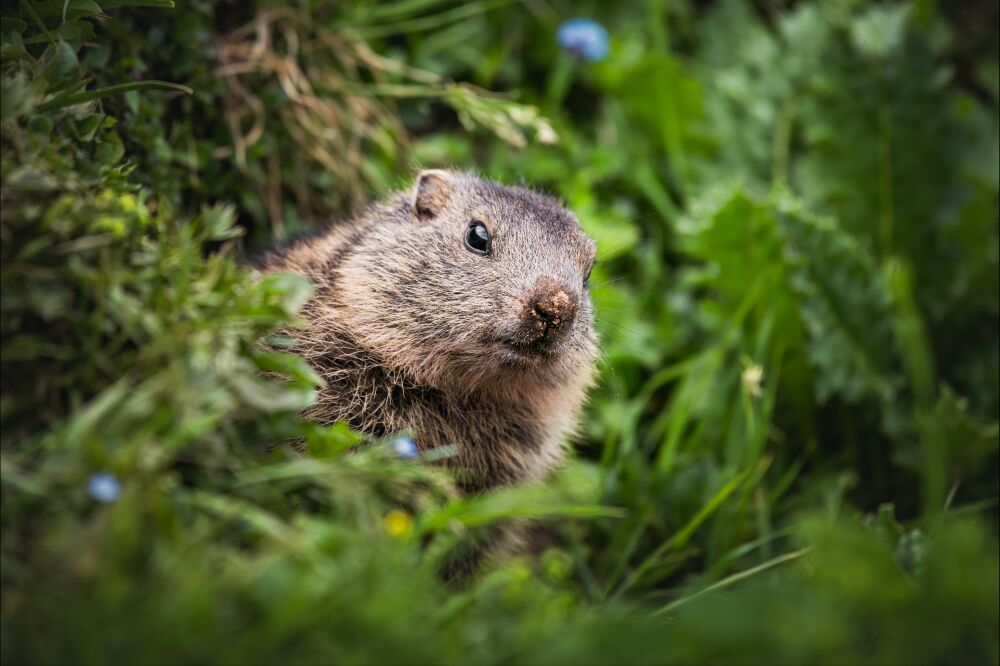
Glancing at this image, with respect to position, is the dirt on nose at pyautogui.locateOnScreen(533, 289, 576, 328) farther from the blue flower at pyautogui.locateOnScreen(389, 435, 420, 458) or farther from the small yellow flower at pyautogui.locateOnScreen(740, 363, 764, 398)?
the small yellow flower at pyautogui.locateOnScreen(740, 363, 764, 398)

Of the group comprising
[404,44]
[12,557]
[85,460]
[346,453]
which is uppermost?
[404,44]

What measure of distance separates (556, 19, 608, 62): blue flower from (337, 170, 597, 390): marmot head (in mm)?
2230

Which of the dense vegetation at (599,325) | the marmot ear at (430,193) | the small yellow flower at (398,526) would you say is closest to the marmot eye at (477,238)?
the marmot ear at (430,193)

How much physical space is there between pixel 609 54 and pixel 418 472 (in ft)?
16.0

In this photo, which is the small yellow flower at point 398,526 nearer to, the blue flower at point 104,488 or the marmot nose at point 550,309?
the blue flower at point 104,488

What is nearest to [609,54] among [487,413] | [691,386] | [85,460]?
[691,386]

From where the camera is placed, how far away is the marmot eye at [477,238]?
4.69 metres

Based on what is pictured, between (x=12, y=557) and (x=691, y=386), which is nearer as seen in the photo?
(x=12, y=557)

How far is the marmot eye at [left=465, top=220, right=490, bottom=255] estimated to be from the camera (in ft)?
15.4

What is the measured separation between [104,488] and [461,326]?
209 centimetres

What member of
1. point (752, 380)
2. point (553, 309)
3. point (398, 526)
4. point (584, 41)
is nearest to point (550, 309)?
point (553, 309)

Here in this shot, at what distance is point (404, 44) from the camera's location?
269 inches

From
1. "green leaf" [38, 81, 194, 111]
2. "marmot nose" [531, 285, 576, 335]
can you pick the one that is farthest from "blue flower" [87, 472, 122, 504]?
"marmot nose" [531, 285, 576, 335]

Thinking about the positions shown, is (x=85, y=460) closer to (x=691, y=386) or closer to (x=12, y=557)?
(x=12, y=557)
